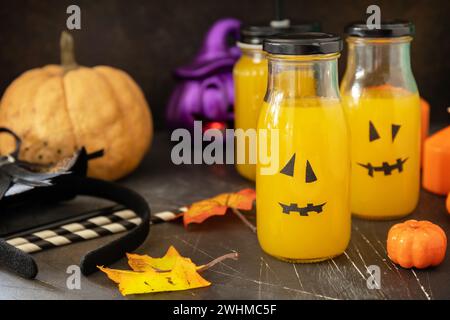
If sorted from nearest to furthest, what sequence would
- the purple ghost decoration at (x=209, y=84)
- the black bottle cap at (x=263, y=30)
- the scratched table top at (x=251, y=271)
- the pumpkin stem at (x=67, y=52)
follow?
the scratched table top at (x=251, y=271) < the black bottle cap at (x=263, y=30) < the pumpkin stem at (x=67, y=52) < the purple ghost decoration at (x=209, y=84)

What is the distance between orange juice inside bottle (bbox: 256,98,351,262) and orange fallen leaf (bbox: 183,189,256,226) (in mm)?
142

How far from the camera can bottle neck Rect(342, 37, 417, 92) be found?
1108 mm

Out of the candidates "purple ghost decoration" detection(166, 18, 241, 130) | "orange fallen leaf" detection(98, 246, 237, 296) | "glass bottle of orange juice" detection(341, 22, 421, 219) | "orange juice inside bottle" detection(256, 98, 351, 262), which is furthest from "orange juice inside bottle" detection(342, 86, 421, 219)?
"purple ghost decoration" detection(166, 18, 241, 130)

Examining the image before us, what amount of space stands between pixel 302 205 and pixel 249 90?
36cm

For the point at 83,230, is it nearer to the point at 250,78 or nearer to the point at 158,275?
the point at 158,275

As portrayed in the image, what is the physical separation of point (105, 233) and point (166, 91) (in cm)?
57

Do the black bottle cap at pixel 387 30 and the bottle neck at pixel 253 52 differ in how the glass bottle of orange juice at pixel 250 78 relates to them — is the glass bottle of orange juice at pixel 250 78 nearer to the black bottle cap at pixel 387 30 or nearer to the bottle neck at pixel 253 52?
the bottle neck at pixel 253 52

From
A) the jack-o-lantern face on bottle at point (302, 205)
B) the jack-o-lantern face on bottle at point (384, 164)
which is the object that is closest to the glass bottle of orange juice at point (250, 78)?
the jack-o-lantern face on bottle at point (384, 164)

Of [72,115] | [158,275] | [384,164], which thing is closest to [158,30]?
[72,115]

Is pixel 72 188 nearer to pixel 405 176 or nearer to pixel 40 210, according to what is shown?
pixel 40 210

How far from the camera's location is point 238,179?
1357mm

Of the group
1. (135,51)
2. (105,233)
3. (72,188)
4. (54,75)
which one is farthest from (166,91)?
(105,233)

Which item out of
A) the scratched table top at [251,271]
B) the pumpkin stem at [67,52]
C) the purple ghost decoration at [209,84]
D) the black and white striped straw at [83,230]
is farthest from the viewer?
the purple ghost decoration at [209,84]

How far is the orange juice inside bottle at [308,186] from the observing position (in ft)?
3.13
